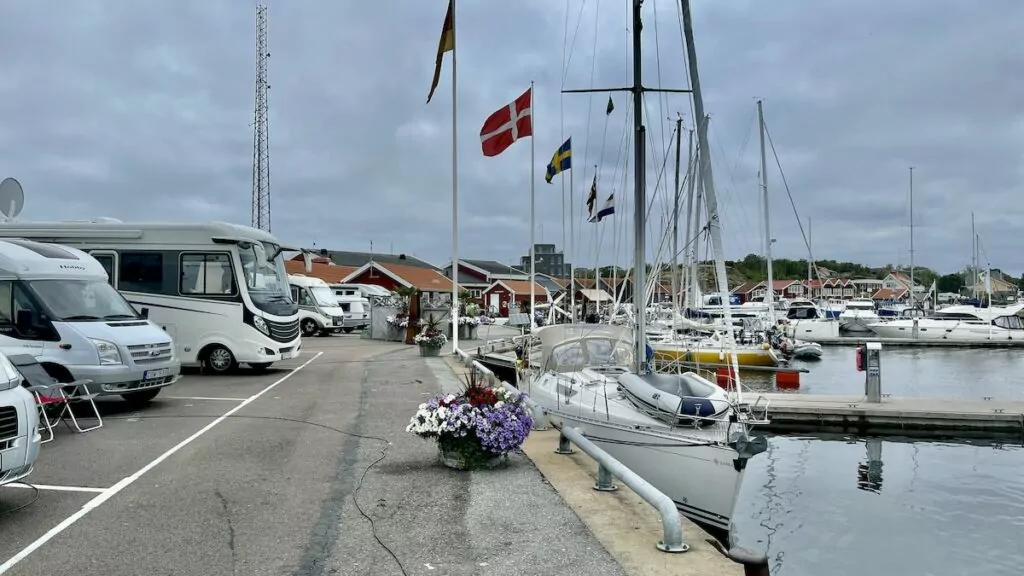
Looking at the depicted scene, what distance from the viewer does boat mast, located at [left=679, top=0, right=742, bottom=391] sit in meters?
12.0

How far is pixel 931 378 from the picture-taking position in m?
35.6

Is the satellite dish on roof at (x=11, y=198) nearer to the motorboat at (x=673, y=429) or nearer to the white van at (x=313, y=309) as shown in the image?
the motorboat at (x=673, y=429)

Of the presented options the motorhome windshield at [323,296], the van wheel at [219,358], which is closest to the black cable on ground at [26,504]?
the van wheel at [219,358]

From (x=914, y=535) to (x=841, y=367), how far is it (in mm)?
29332

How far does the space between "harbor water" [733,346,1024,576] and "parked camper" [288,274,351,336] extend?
26059 millimetres

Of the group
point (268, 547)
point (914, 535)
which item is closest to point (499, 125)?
point (914, 535)

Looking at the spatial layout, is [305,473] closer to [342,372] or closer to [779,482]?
[779,482]

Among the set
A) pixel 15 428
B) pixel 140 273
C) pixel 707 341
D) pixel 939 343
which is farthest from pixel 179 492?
pixel 939 343

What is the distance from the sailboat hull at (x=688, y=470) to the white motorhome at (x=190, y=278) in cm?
1044

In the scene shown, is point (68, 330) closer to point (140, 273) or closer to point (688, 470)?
point (140, 273)

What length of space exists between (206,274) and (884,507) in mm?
15696

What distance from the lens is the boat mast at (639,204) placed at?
47.0 feet

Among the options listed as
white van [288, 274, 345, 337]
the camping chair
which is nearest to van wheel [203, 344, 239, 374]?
the camping chair

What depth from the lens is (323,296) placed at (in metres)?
40.7
